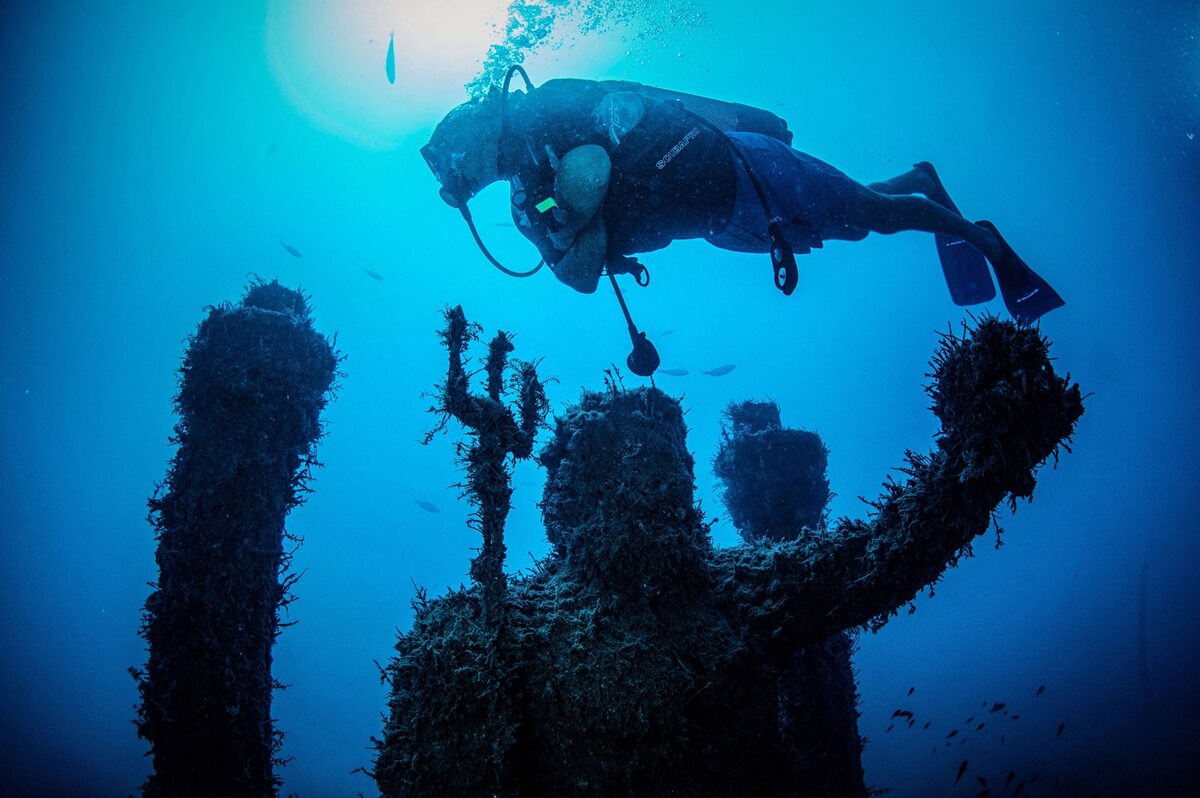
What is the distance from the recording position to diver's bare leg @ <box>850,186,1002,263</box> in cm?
577

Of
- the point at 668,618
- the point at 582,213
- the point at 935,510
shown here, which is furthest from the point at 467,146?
the point at 935,510

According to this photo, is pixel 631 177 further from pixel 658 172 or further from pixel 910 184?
pixel 910 184

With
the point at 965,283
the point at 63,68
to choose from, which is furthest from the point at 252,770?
the point at 63,68

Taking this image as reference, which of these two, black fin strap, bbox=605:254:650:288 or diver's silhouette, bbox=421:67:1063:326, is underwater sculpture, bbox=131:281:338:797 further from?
black fin strap, bbox=605:254:650:288

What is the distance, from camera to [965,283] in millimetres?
7152

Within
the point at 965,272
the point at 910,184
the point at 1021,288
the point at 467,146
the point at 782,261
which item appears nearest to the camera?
the point at 782,261

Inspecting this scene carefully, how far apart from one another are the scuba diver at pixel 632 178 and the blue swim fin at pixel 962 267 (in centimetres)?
191

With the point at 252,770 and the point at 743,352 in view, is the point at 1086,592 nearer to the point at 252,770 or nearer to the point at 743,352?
the point at 743,352

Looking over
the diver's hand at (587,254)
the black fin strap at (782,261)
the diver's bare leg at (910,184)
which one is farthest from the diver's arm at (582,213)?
the diver's bare leg at (910,184)

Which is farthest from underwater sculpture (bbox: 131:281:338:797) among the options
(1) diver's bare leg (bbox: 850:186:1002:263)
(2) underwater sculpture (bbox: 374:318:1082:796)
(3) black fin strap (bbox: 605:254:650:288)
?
(1) diver's bare leg (bbox: 850:186:1002:263)

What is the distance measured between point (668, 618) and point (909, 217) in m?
5.39

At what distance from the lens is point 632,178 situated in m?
5.26

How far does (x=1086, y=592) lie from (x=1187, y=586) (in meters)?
12.6

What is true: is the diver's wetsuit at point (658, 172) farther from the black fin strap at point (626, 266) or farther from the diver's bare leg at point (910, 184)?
the diver's bare leg at point (910, 184)
